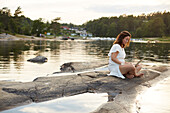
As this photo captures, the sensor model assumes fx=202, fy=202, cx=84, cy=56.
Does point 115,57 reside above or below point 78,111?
above

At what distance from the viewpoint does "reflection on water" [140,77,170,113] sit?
16.2 feet

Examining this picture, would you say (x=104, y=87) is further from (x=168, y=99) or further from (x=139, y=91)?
(x=168, y=99)

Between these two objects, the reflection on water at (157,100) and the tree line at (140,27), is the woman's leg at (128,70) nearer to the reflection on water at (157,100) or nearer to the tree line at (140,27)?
the reflection on water at (157,100)

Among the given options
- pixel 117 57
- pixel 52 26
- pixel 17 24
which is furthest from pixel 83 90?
pixel 52 26

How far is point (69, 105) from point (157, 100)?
8.08 feet

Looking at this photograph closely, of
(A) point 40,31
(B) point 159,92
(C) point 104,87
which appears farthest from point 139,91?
(A) point 40,31

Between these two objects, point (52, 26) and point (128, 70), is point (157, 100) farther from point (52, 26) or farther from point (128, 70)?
point (52, 26)

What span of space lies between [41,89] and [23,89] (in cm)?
52

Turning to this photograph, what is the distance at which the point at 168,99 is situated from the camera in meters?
5.73

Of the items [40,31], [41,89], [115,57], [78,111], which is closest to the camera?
[78,111]

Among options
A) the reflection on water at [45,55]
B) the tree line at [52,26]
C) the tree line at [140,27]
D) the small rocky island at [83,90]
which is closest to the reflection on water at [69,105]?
the small rocky island at [83,90]

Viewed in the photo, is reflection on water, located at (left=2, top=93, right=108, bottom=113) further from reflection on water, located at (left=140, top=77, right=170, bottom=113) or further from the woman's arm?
the woman's arm

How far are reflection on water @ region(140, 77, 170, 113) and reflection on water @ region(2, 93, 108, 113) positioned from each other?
1.13 meters

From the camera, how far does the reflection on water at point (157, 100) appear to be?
4934mm
